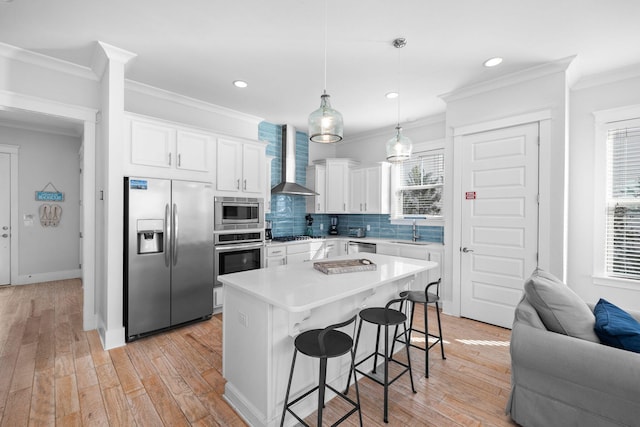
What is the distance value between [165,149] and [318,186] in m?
2.77

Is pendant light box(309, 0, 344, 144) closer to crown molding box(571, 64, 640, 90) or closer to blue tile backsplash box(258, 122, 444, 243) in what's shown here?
blue tile backsplash box(258, 122, 444, 243)

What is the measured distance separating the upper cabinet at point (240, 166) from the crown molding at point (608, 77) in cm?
394

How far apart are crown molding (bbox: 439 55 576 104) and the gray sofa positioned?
96.4 inches

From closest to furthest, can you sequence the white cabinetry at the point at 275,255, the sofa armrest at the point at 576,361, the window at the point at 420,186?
1. the sofa armrest at the point at 576,361
2. the white cabinetry at the point at 275,255
3. the window at the point at 420,186

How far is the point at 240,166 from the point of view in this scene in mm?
4121

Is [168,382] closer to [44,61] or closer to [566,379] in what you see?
[566,379]

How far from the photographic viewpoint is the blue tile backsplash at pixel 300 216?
5032mm

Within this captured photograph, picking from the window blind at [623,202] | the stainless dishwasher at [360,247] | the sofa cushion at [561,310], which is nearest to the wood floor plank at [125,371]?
the sofa cushion at [561,310]

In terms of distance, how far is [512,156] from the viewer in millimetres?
3324

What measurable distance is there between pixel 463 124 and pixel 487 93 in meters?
0.41

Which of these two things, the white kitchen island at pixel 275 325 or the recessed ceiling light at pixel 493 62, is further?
the recessed ceiling light at pixel 493 62

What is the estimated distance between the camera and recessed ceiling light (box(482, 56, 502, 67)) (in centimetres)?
294

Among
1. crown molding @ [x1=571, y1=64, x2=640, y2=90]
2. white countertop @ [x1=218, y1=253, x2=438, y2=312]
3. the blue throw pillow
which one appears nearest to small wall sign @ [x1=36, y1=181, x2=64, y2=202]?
white countertop @ [x1=218, y1=253, x2=438, y2=312]

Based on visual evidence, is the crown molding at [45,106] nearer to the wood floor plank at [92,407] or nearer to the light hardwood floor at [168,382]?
the light hardwood floor at [168,382]
